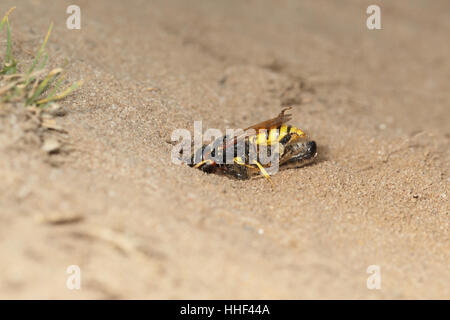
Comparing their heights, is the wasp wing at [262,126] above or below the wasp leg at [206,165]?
above

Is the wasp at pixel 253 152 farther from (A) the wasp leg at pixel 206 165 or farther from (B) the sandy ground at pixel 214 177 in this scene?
(B) the sandy ground at pixel 214 177

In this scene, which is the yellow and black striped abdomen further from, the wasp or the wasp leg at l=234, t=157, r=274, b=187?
the wasp leg at l=234, t=157, r=274, b=187

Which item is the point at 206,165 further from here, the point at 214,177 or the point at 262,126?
the point at 262,126

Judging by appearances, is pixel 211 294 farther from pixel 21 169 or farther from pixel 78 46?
pixel 78 46

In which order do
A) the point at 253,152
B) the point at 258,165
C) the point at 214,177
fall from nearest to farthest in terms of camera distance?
1. the point at 214,177
2. the point at 258,165
3. the point at 253,152

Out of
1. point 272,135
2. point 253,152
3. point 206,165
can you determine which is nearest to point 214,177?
point 206,165

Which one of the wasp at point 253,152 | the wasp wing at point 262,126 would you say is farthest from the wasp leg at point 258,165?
the wasp wing at point 262,126
